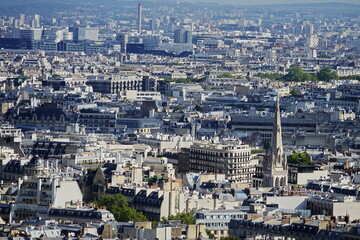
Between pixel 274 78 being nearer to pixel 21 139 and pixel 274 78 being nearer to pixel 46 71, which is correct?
pixel 46 71

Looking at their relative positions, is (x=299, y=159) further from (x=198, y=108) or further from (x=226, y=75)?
(x=226, y=75)

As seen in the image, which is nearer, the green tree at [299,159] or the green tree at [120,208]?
the green tree at [120,208]

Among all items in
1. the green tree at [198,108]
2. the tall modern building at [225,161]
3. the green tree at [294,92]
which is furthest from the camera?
the green tree at [294,92]

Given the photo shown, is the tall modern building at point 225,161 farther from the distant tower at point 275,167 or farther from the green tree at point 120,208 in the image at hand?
the green tree at point 120,208

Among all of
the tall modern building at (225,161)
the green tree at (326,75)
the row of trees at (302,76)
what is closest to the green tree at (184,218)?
the tall modern building at (225,161)

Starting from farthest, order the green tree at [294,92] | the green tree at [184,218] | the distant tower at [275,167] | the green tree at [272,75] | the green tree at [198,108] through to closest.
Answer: the green tree at [272,75]
the green tree at [294,92]
the green tree at [198,108]
the distant tower at [275,167]
the green tree at [184,218]
